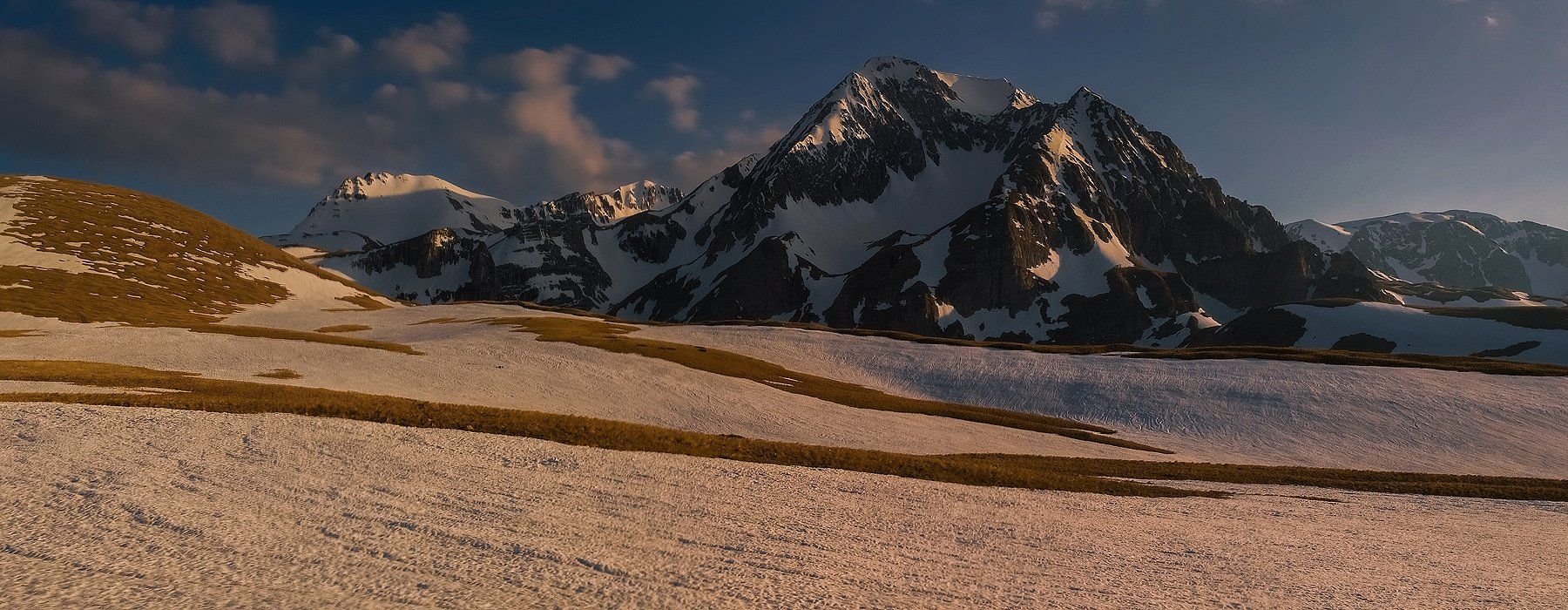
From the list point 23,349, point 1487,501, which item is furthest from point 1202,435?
point 23,349

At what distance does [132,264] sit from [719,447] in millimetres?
117487

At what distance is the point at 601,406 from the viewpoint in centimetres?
3838

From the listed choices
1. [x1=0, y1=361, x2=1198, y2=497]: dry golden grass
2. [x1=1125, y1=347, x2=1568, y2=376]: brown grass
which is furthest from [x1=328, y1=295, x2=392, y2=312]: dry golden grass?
[x1=1125, y1=347, x2=1568, y2=376]: brown grass

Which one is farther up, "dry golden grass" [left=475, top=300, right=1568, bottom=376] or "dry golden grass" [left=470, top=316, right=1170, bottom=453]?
"dry golden grass" [left=475, top=300, right=1568, bottom=376]

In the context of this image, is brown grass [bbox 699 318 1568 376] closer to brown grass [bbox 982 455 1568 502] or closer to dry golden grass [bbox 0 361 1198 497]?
brown grass [bbox 982 455 1568 502]

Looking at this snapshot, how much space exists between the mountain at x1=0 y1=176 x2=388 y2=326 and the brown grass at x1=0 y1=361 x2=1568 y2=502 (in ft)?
154

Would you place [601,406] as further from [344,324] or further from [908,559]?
[344,324]

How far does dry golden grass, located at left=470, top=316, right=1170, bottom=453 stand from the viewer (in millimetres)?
46562

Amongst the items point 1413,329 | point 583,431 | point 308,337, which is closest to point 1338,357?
point 583,431

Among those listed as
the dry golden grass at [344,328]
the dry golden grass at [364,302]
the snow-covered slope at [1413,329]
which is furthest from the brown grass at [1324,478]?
the dry golden grass at [364,302]

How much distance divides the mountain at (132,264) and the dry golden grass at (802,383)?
38094 mm

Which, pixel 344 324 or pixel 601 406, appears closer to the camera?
pixel 601 406

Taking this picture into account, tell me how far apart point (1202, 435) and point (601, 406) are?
138ft

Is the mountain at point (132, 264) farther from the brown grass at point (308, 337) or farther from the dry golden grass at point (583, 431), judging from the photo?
the dry golden grass at point (583, 431)
